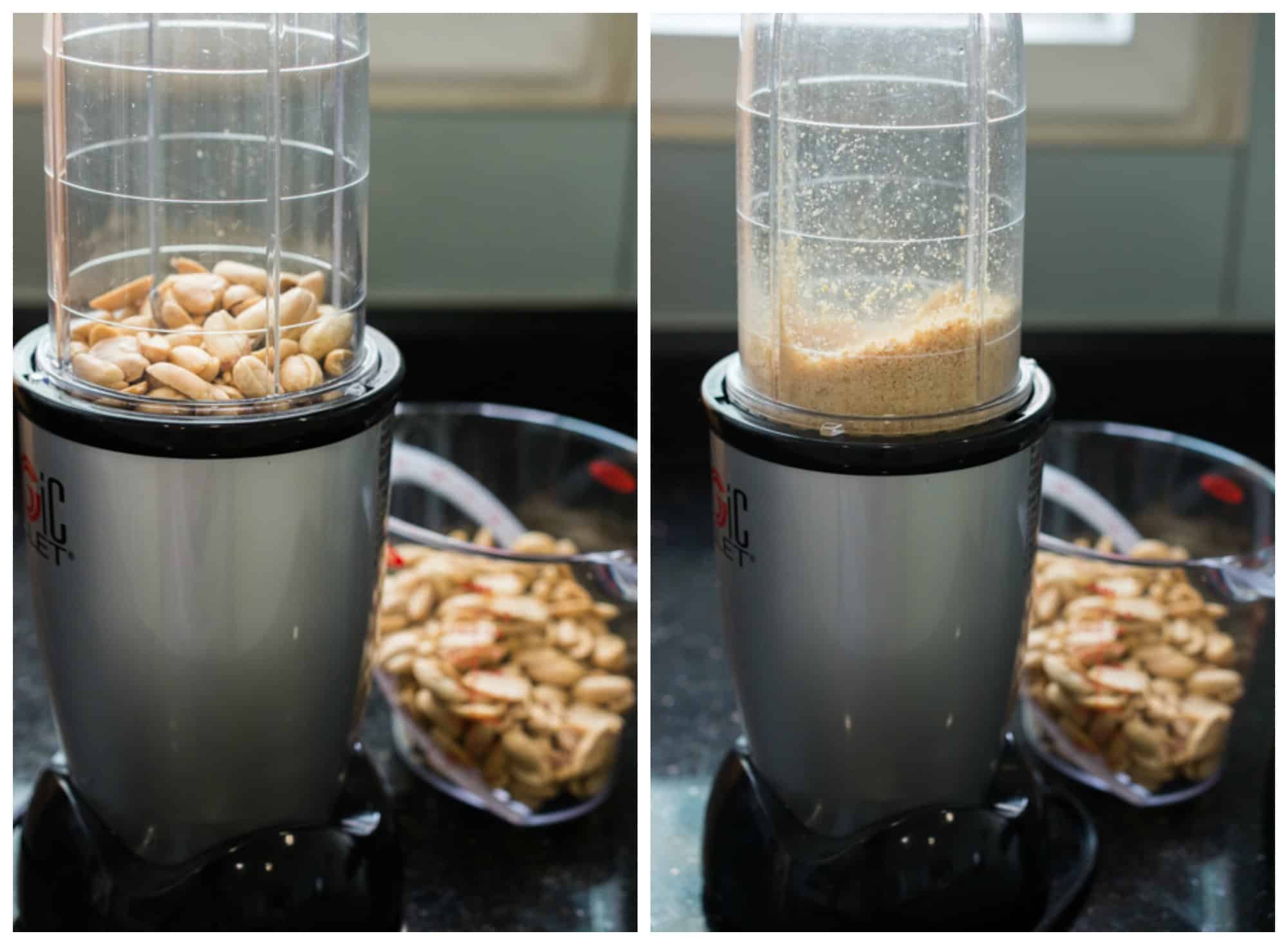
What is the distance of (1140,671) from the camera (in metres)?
0.77

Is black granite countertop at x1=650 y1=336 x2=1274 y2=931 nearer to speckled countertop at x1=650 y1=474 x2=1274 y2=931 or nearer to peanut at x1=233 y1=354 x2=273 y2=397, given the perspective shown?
speckled countertop at x1=650 y1=474 x2=1274 y2=931

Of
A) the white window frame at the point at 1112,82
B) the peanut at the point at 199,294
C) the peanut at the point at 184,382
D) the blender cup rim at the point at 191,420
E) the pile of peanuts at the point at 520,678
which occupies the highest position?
the white window frame at the point at 1112,82

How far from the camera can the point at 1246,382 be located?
121 centimetres

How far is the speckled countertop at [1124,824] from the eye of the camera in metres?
0.74

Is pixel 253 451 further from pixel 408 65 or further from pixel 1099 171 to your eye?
pixel 1099 171

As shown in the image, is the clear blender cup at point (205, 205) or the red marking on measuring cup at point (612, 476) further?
the red marking on measuring cup at point (612, 476)

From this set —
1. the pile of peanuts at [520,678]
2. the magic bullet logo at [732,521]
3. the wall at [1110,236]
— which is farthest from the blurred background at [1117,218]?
the magic bullet logo at [732,521]

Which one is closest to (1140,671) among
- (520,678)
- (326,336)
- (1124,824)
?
(1124,824)

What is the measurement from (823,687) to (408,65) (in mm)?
710

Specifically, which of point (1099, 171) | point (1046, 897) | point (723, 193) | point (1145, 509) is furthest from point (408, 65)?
point (1046, 897)

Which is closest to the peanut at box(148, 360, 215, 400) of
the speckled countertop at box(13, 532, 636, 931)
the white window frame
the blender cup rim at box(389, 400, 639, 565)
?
the blender cup rim at box(389, 400, 639, 565)

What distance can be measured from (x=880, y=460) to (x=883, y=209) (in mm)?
94

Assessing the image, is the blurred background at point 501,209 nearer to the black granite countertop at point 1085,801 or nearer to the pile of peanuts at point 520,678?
the black granite countertop at point 1085,801

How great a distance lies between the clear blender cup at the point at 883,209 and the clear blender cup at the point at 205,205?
0.16m
